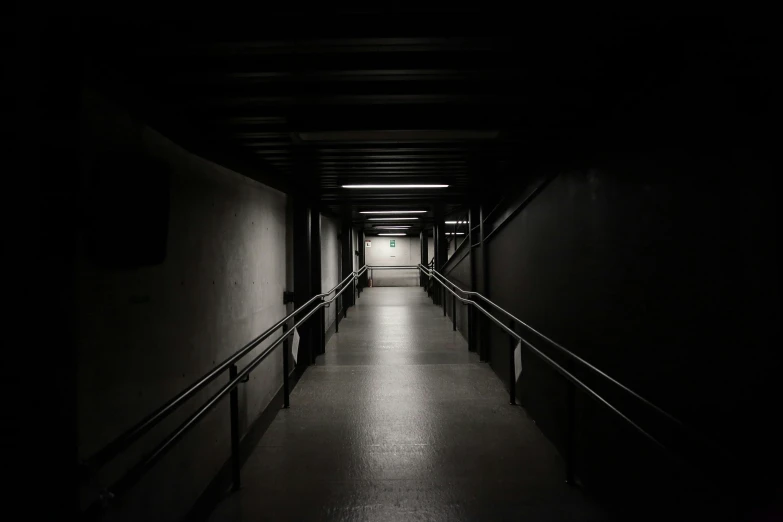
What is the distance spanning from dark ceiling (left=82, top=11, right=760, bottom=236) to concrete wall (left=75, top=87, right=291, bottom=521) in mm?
266

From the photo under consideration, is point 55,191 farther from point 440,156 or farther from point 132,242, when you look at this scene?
point 440,156

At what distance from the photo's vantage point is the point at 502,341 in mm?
4082

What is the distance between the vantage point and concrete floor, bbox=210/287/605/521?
1989 mm

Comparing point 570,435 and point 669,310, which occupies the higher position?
point 669,310

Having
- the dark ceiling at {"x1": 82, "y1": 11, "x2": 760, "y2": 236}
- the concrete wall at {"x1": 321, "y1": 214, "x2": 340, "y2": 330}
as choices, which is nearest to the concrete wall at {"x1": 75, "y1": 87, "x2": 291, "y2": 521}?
the dark ceiling at {"x1": 82, "y1": 11, "x2": 760, "y2": 236}

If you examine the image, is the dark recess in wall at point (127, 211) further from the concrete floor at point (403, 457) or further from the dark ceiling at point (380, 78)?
the concrete floor at point (403, 457)

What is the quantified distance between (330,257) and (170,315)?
18.7 feet

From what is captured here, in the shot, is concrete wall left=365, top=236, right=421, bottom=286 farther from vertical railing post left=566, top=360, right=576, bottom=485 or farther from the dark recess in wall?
the dark recess in wall

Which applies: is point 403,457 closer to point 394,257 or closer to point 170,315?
point 170,315

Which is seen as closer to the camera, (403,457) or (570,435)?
(570,435)

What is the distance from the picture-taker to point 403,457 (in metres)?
2.49

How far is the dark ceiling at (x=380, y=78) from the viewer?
4.65 ft

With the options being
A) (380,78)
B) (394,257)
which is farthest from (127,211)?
(394,257)

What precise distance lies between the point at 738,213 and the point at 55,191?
6.82 feet
